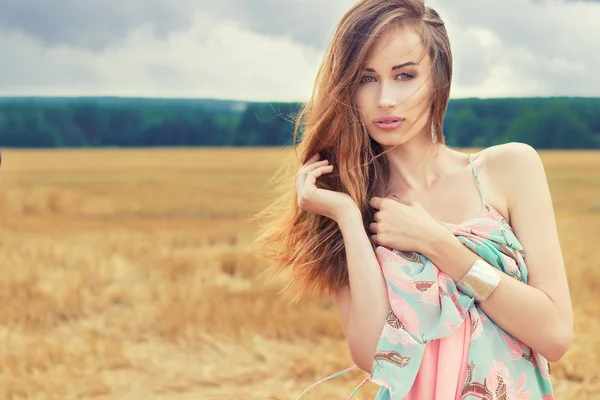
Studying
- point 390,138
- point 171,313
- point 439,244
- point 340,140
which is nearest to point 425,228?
point 439,244

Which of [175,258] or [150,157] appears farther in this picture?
[150,157]

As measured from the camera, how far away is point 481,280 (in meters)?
2.30

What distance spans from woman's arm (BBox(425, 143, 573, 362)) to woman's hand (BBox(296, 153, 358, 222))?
1.02 ft

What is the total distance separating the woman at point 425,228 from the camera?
2322mm

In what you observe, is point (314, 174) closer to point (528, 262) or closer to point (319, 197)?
point (319, 197)

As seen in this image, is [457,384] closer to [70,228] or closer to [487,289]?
[487,289]

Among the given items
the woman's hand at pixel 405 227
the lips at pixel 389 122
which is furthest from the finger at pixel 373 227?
the lips at pixel 389 122

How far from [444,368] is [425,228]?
392 millimetres

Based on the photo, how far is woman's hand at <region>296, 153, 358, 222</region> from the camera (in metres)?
2.50

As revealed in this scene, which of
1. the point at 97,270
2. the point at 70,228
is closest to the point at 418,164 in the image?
the point at 97,270

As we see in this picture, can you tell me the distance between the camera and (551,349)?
93.1 inches

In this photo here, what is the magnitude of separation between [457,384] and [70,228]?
11028 millimetres

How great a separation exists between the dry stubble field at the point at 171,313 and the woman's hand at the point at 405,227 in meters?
0.69

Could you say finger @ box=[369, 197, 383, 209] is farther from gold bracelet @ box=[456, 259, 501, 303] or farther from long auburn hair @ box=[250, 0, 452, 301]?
gold bracelet @ box=[456, 259, 501, 303]
